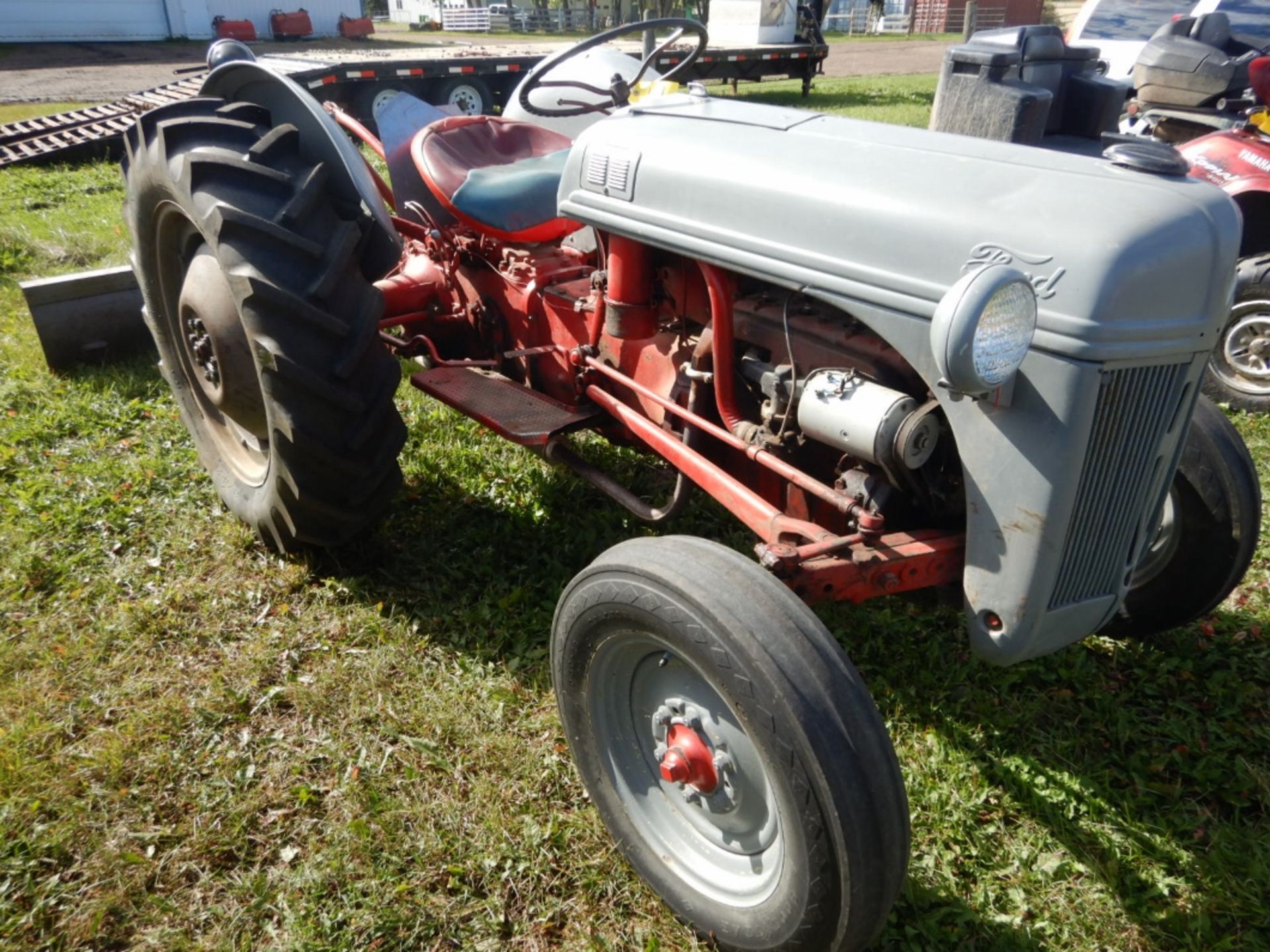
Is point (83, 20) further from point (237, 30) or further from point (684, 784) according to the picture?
point (684, 784)

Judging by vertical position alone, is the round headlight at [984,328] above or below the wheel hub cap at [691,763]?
above

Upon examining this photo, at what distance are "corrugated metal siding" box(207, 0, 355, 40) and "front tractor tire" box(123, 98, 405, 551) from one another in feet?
91.2

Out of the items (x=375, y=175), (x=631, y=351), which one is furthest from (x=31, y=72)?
(x=631, y=351)

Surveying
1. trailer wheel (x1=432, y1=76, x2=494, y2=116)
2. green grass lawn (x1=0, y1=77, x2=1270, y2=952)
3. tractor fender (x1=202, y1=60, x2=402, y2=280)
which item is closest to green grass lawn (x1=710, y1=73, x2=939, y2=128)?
trailer wheel (x1=432, y1=76, x2=494, y2=116)

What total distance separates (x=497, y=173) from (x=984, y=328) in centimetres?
215

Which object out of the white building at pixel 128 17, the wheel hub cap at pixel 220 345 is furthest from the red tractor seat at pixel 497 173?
the white building at pixel 128 17

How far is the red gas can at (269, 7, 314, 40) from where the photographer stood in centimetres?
2655

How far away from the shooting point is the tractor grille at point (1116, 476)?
177 centimetres

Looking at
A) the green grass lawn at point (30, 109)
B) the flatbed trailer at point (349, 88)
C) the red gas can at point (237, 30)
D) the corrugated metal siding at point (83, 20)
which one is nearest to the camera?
the flatbed trailer at point (349, 88)

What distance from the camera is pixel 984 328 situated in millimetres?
1627

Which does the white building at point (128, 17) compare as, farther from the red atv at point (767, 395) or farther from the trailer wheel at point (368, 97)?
the red atv at point (767, 395)

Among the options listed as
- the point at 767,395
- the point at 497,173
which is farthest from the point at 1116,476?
the point at 497,173

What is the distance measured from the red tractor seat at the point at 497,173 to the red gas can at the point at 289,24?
26.8 m

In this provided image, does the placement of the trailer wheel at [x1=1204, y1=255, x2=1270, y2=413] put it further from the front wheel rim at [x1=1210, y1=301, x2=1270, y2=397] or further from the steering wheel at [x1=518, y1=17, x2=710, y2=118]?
the steering wheel at [x1=518, y1=17, x2=710, y2=118]
